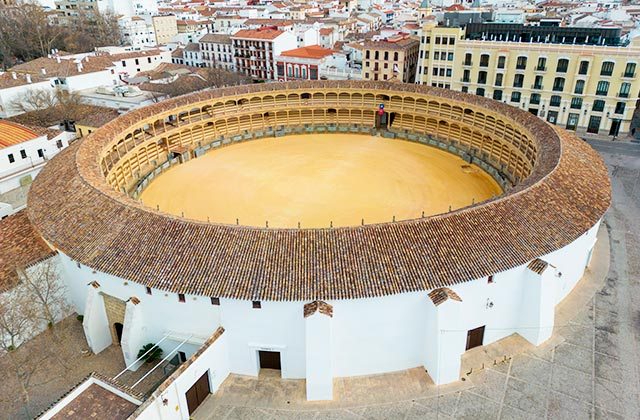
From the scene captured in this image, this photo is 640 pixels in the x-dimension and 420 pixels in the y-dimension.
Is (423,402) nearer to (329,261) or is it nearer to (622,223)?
(329,261)

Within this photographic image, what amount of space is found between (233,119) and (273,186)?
50.8 feet

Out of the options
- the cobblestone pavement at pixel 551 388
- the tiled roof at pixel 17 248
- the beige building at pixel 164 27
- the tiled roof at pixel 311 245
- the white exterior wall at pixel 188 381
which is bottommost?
the cobblestone pavement at pixel 551 388

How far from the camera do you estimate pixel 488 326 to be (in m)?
24.4

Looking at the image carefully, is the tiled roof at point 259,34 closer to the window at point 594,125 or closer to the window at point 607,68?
the window at point 607,68

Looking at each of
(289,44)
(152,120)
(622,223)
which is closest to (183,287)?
(152,120)

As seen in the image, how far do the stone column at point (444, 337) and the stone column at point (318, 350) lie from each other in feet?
15.9

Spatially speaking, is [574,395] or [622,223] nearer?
[574,395]

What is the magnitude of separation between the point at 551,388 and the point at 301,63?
67540mm

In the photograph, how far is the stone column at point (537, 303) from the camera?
23.0m

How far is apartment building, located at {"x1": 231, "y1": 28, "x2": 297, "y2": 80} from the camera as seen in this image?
84.4 metres

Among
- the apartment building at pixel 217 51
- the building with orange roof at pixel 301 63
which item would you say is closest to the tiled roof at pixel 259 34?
the apartment building at pixel 217 51

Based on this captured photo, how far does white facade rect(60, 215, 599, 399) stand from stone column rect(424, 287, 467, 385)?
0.05 meters

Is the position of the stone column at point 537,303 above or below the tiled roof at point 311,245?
below

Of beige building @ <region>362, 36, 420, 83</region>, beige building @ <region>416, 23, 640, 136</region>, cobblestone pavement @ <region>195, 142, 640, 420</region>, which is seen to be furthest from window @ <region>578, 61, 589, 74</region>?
cobblestone pavement @ <region>195, 142, 640, 420</region>
